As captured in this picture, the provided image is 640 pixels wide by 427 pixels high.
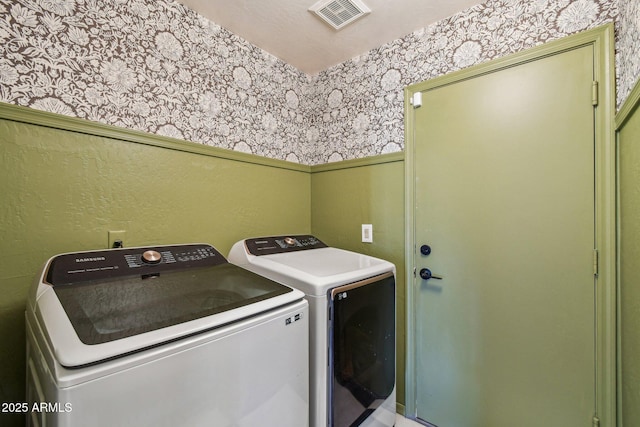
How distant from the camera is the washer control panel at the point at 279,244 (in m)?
1.66

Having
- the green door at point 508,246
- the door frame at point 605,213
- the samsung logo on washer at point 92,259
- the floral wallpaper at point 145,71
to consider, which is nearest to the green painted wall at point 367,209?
the green door at point 508,246

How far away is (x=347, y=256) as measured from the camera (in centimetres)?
172

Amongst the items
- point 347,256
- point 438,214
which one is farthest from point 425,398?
point 438,214

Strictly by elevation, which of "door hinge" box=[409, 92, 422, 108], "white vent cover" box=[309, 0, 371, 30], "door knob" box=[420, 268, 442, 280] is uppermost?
"white vent cover" box=[309, 0, 371, 30]

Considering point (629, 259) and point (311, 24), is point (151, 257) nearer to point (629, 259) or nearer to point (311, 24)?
point (311, 24)

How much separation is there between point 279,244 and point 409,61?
1.53 m

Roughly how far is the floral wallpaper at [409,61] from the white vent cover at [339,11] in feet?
1.20

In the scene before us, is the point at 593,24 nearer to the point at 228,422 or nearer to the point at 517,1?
the point at 517,1

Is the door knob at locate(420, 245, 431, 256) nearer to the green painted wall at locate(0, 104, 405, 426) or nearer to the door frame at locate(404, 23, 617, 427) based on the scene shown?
the green painted wall at locate(0, 104, 405, 426)

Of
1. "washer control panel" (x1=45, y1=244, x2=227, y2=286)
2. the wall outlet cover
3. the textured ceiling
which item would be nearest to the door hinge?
the textured ceiling

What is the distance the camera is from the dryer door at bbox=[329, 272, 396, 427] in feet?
3.94

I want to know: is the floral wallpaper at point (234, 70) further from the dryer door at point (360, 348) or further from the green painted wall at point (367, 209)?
the dryer door at point (360, 348)

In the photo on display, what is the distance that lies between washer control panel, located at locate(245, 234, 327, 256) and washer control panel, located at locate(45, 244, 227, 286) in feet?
0.86

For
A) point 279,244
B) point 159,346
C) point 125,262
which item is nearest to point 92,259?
point 125,262
